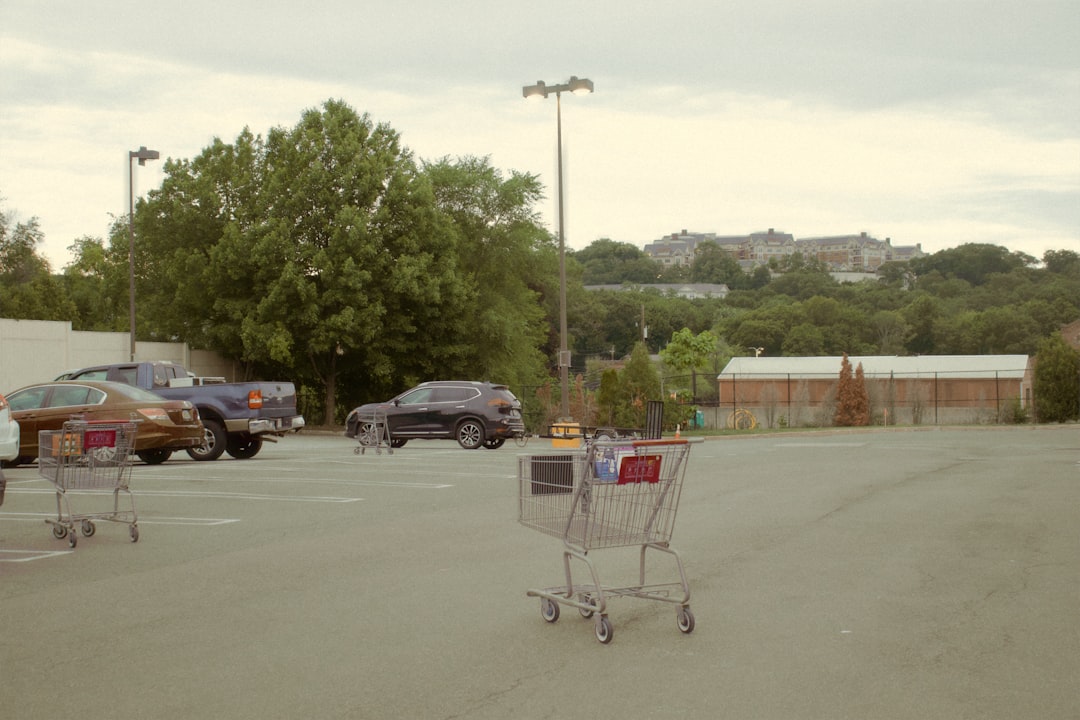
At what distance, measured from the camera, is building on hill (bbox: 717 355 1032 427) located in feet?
152

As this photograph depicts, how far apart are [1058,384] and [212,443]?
32782 millimetres

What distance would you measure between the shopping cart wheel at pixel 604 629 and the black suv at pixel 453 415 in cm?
2124

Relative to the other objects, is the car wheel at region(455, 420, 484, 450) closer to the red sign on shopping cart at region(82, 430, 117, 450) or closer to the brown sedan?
the brown sedan

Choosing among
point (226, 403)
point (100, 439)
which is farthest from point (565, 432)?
point (100, 439)

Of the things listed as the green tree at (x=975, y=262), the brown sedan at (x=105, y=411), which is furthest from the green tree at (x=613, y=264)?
the brown sedan at (x=105, y=411)

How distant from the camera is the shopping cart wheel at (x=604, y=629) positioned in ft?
22.8

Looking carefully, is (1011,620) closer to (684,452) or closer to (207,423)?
(684,452)

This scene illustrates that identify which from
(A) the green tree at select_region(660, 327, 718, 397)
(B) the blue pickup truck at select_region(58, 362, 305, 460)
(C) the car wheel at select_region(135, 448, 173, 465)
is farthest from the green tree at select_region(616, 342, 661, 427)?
(C) the car wheel at select_region(135, 448, 173, 465)

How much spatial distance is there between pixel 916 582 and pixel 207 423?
1706 centimetres

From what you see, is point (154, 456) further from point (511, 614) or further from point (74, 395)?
point (511, 614)

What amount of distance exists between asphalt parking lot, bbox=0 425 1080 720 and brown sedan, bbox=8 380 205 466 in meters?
4.64

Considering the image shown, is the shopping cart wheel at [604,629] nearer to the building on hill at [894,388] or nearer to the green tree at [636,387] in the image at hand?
the green tree at [636,387]

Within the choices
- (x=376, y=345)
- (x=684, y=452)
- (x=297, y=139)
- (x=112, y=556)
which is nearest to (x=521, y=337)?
(x=376, y=345)

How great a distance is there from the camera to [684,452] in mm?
7488
